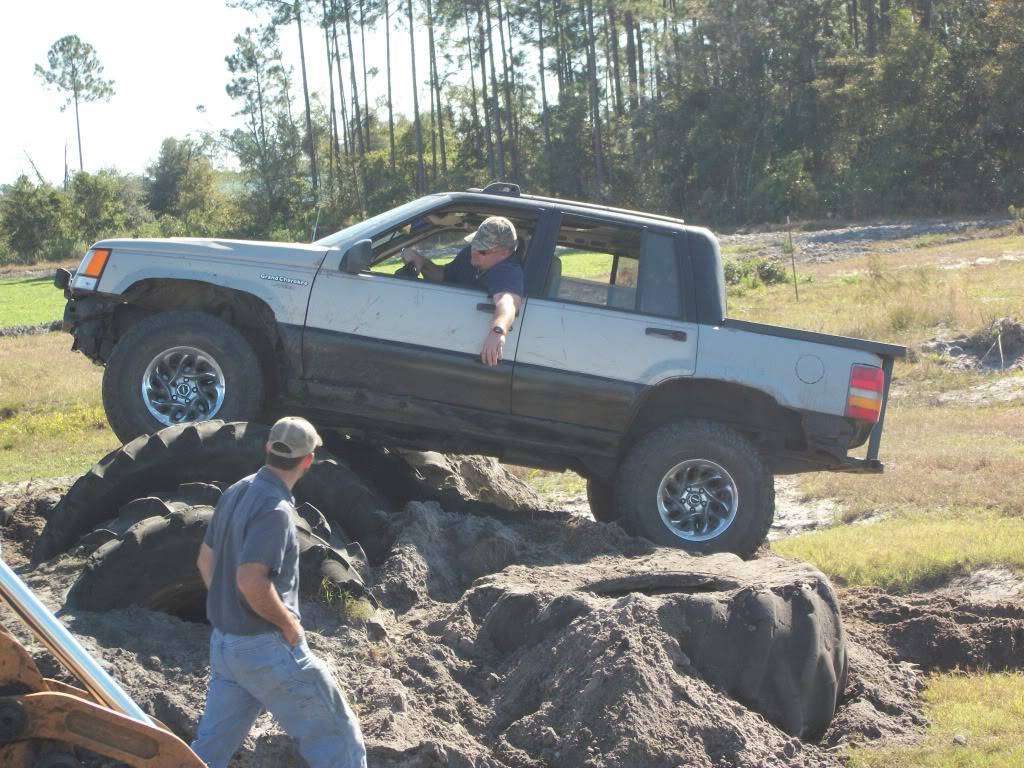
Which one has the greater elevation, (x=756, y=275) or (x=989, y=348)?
(x=756, y=275)

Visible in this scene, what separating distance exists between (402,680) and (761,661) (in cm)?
171

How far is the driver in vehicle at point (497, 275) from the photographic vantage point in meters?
7.81

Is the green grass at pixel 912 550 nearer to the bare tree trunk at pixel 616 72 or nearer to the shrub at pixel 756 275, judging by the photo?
the shrub at pixel 756 275

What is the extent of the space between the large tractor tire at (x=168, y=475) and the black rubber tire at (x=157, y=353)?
69 centimetres

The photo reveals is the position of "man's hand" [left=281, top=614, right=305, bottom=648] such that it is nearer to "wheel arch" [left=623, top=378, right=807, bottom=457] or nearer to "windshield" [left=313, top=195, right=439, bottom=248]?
"windshield" [left=313, top=195, right=439, bottom=248]

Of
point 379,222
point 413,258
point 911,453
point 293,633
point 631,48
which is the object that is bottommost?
point 911,453

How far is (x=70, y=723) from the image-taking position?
4.29 m

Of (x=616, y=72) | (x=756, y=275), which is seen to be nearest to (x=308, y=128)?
(x=616, y=72)

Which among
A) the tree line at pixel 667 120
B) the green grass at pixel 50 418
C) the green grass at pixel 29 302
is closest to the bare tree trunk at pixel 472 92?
the tree line at pixel 667 120

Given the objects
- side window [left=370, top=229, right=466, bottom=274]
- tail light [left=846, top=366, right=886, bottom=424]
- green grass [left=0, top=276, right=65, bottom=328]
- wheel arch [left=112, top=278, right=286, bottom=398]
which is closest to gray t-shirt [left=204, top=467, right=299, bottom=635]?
wheel arch [left=112, top=278, right=286, bottom=398]

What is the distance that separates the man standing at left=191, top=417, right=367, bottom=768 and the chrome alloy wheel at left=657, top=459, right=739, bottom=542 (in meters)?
4.15

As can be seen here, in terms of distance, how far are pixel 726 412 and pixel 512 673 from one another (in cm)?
303

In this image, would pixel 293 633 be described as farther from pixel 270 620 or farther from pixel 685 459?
pixel 685 459

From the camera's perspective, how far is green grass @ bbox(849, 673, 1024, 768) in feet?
19.3
